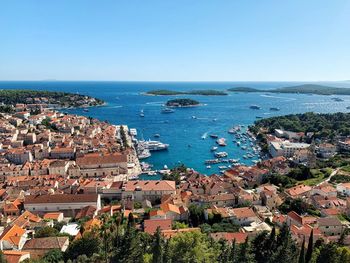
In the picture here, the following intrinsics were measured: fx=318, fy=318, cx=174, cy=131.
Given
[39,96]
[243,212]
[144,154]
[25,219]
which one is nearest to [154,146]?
[144,154]

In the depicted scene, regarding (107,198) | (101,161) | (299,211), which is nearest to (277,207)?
(299,211)

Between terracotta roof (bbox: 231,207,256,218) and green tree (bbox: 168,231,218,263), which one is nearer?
green tree (bbox: 168,231,218,263)

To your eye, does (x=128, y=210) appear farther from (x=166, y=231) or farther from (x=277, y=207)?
(x=277, y=207)

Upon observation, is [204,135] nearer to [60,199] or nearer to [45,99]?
[60,199]

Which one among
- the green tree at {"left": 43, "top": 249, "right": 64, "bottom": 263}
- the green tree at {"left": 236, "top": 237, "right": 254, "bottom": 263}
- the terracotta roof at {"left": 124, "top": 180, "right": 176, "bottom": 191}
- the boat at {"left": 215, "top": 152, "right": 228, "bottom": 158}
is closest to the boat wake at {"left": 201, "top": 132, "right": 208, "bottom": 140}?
the boat at {"left": 215, "top": 152, "right": 228, "bottom": 158}

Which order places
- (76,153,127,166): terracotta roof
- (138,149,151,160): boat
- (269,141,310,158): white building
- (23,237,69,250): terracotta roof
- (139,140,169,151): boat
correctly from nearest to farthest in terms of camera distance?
(23,237,69,250): terracotta roof < (76,153,127,166): terracotta roof < (138,149,151,160): boat < (269,141,310,158): white building < (139,140,169,151): boat

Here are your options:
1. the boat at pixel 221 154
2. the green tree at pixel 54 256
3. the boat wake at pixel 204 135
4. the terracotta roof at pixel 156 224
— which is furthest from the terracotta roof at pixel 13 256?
the boat wake at pixel 204 135

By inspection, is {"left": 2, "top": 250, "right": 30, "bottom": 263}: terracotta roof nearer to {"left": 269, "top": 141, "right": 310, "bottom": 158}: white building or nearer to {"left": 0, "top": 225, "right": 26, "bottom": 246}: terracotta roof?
{"left": 0, "top": 225, "right": 26, "bottom": 246}: terracotta roof
